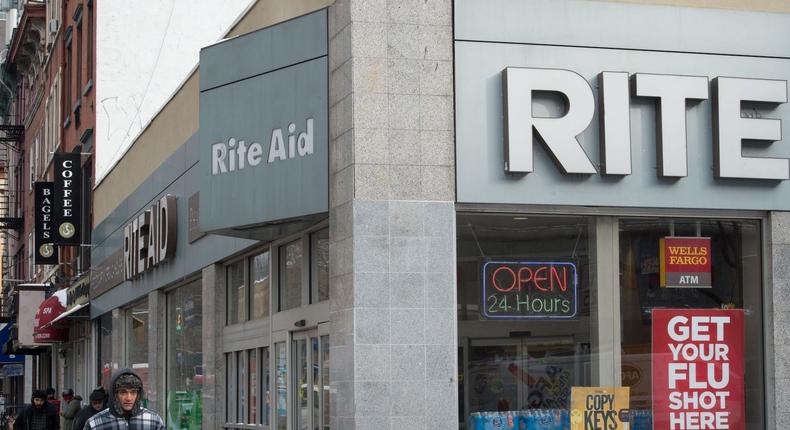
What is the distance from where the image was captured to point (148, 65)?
29.5 m

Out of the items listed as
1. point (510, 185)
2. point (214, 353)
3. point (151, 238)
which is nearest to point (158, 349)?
point (151, 238)

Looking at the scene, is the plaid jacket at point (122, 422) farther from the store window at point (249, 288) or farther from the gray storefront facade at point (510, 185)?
the store window at point (249, 288)

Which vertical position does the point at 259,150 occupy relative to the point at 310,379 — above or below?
above

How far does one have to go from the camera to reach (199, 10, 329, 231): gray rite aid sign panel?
12.1m

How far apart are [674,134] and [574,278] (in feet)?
5.25

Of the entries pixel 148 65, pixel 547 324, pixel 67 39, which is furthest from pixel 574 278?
pixel 67 39

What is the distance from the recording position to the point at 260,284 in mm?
15812

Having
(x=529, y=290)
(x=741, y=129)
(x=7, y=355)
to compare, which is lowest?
(x=7, y=355)

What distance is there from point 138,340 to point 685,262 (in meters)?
13.7

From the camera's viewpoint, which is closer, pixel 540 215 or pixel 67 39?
pixel 540 215

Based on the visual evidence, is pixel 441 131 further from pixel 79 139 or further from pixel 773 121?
pixel 79 139

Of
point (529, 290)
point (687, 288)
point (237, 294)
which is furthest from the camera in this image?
point (237, 294)

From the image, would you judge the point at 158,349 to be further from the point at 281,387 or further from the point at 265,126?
the point at 265,126

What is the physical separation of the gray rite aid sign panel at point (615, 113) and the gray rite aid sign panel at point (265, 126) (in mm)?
1365
